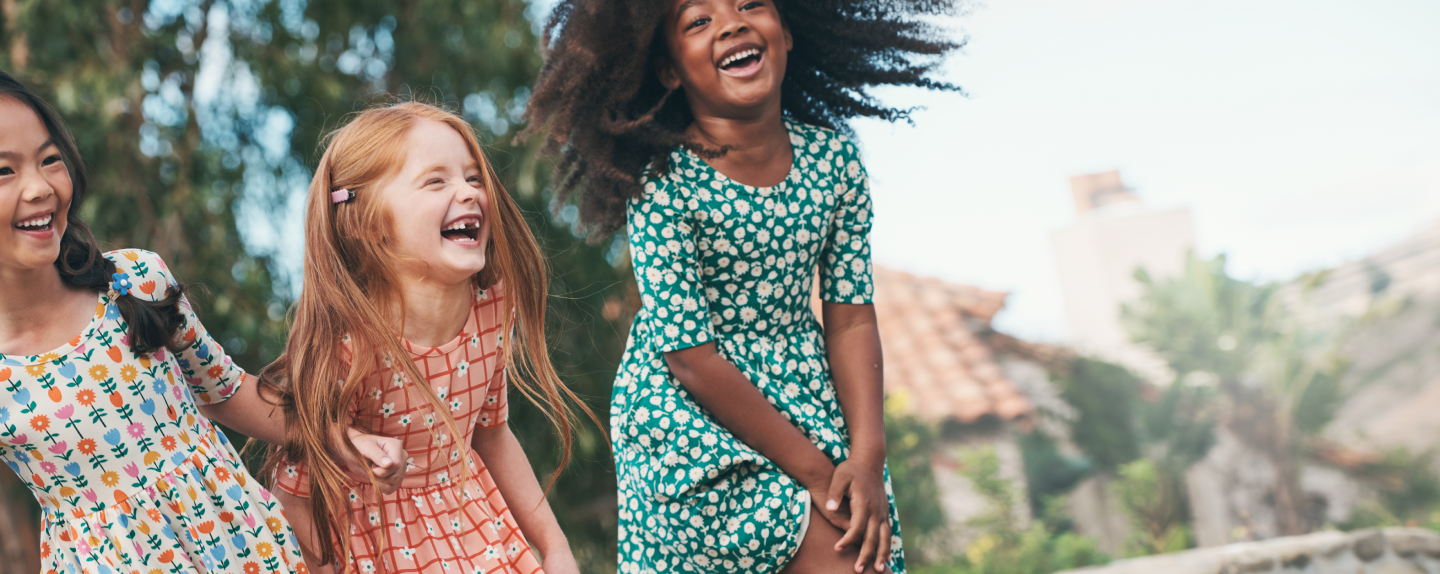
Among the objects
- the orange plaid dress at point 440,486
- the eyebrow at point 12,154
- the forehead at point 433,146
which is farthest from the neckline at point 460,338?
the eyebrow at point 12,154

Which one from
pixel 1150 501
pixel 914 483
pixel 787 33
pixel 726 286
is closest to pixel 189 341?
pixel 726 286

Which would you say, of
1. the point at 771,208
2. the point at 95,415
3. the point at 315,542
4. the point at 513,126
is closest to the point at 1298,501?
the point at 513,126

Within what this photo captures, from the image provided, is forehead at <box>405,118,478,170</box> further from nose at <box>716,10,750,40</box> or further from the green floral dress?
→ nose at <box>716,10,750,40</box>

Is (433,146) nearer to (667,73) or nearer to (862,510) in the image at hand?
(667,73)

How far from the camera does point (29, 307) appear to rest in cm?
149

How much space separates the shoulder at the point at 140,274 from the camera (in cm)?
159

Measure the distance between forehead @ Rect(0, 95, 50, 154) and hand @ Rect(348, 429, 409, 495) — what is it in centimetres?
63

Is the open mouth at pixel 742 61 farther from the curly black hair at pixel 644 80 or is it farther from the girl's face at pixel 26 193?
the girl's face at pixel 26 193

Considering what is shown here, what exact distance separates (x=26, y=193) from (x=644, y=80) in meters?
1.04

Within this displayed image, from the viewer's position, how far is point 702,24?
6.14ft

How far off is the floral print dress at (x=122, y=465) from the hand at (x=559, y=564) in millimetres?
426

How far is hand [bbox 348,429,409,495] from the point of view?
1.58 m

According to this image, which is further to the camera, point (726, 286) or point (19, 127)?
point (726, 286)

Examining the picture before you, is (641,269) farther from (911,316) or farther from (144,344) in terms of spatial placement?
(911,316)
